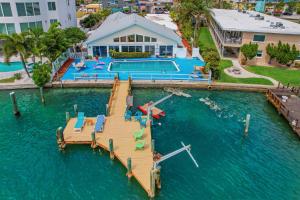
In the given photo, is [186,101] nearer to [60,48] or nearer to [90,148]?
[90,148]

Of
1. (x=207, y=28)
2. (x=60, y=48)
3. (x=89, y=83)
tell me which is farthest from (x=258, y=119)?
(x=207, y=28)

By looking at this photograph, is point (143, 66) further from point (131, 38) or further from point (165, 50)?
point (165, 50)

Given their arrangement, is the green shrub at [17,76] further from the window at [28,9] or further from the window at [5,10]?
the window at [28,9]

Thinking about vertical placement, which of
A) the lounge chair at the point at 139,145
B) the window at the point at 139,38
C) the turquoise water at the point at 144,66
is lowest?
the lounge chair at the point at 139,145

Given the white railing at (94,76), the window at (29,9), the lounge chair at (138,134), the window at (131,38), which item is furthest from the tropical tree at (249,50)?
the window at (29,9)

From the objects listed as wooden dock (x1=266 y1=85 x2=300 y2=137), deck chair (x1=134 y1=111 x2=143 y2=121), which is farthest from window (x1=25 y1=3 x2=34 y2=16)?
Result: wooden dock (x1=266 y1=85 x2=300 y2=137)

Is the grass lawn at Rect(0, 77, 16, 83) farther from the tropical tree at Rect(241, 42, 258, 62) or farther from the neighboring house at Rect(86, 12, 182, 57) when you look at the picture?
the tropical tree at Rect(241, 42, 258, 62)
